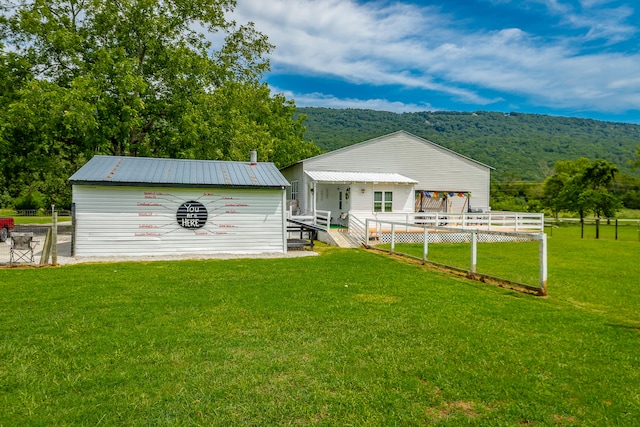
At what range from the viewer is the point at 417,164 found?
26.0 m

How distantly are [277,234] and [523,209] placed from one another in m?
48.2

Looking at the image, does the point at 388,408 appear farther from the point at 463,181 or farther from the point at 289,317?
the point at 463,181

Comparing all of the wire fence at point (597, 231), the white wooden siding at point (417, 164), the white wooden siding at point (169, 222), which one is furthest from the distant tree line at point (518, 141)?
the white wooden siding at point (169, 222)

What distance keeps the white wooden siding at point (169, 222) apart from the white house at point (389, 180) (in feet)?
25.1

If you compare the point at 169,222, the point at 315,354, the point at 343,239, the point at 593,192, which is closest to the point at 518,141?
the point at 593,192

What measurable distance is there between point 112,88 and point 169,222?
1103 cm

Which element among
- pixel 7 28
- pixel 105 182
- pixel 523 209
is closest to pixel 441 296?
pixel 105 182

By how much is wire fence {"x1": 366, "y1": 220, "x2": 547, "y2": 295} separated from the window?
3.55 m

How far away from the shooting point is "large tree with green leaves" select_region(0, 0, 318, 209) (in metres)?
18.5

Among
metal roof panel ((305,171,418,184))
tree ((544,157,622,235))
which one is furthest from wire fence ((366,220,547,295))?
tree ((544,157,622,235))

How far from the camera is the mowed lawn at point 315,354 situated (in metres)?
3.36

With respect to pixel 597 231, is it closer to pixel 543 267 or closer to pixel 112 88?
pixel 543 267

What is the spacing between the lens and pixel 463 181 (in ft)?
87.8

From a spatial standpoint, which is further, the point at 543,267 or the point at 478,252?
the point at 478,252
